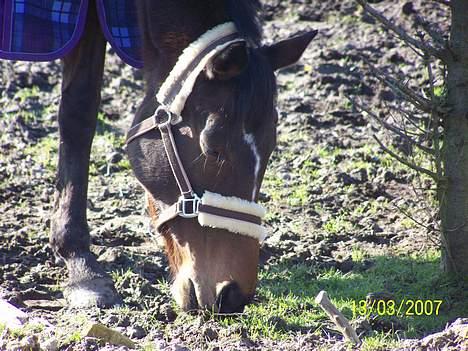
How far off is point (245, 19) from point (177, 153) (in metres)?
0.60

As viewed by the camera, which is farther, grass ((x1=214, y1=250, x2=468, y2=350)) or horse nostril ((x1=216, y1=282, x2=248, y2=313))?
grass ((x1=214, y1=250, x2=468, y2=350))

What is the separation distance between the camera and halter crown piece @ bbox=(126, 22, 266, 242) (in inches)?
127

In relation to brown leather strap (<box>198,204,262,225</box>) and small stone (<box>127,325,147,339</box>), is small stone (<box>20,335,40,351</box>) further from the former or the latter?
brown leather strap (<box>198,204,262,225</box>)

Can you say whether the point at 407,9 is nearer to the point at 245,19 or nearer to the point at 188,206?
the point at 245,19

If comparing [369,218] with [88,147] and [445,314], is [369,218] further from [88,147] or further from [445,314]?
[88,147]

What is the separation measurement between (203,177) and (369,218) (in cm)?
181

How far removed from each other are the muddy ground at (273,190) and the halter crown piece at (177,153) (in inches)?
15.7

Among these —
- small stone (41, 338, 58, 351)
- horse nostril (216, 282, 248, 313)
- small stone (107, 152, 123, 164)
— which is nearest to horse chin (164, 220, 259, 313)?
A: horse nostril (216, 282, 248, 313)

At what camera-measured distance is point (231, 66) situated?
322 cm

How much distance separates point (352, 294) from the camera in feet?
13.0

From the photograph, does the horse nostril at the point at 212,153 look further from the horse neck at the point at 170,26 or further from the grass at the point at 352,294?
the grass at the point at 352,294

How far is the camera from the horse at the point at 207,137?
3238mm

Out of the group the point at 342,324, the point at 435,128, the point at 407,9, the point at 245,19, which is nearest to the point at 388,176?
the point at 435,128

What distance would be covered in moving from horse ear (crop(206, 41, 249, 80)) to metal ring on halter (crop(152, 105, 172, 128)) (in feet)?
0.81
